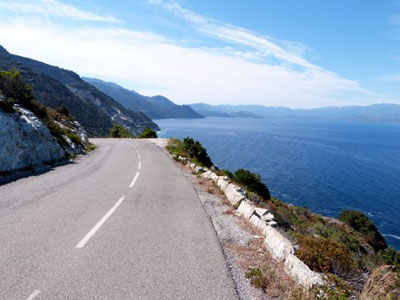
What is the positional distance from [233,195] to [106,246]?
6.03 meters

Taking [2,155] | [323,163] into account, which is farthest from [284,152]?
[2,155]

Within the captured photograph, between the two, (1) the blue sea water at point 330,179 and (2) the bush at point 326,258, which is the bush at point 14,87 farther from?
(1) the blue sea water at point 330,179

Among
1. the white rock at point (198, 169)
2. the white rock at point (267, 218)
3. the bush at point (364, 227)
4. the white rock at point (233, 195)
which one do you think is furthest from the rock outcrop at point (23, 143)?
the bush at point (364, 227)

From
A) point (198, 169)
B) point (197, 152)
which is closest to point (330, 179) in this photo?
point (197, 152)

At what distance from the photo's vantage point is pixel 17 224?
21.0 ft

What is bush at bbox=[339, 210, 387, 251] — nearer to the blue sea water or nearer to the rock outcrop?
the blue sea water

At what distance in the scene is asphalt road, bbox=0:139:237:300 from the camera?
4.04 m

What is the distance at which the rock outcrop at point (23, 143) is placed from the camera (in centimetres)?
1258

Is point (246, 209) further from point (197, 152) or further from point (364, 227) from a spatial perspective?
point (364, 227)

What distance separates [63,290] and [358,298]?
15.6 feet

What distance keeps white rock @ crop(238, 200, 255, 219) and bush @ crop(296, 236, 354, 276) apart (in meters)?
2.76

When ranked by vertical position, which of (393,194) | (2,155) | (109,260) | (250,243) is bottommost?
(393,194)

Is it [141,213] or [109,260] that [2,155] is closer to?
[141,213]

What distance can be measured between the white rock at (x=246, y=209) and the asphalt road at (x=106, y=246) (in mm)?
1421
